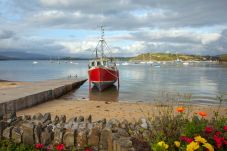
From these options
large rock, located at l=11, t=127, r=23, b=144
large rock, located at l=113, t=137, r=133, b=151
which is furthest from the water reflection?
large rock, located at l=113, t=137, r=133, b=151

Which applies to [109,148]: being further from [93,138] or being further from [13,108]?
[13,108]

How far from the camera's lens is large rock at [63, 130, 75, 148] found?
6.61 m

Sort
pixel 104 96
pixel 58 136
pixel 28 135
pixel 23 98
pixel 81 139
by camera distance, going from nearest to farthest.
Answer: pixel 81 139 < pixel 58 136 < pixel 28 135 < pixel 23 98 < pixel 104 96

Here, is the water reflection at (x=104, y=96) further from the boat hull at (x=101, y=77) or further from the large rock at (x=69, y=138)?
the large rock at (x=69, y=138)

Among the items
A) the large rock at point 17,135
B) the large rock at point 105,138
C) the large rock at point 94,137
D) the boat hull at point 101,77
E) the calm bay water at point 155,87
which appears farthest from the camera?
the boat hull at point 101,77

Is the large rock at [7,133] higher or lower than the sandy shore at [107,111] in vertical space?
higher

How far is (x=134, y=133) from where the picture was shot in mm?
6852

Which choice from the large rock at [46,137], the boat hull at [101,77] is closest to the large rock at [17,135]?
the large rock at [46,137]

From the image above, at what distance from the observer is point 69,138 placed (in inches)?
262

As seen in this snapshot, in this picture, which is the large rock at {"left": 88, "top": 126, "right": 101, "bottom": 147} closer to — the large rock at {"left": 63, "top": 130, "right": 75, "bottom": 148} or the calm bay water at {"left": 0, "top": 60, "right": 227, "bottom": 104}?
the large rock at {"left": 63, "top": 130, "right": 75, "bottom": 148}

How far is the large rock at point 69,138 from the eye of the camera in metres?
6.61

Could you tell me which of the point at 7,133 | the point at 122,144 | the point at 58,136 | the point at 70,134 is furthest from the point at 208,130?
the point at 7,133

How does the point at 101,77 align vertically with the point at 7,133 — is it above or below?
below

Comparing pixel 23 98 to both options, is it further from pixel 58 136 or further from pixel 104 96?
pixel 104 96
